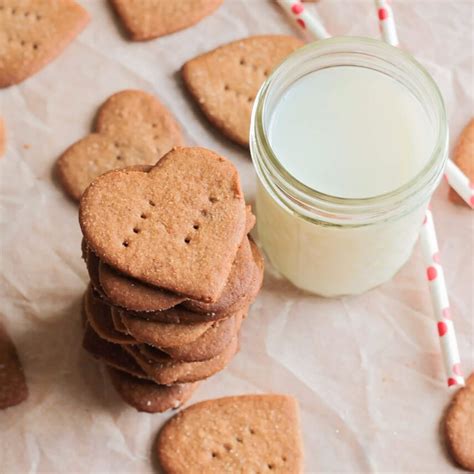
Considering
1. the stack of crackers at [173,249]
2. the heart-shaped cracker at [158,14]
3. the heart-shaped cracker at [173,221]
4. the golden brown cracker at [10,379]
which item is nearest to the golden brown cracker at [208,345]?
the stack of crackers at [173,249]

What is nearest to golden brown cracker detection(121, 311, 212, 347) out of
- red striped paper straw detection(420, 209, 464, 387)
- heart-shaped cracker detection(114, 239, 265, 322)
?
heart-shaped cracker detection(114, 239, 265, 322)

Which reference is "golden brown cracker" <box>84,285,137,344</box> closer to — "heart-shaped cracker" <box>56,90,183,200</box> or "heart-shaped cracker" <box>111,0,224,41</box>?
"heart-shaped cracker" <box>56,90,183,200</box>

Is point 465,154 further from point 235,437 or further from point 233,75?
point 235,437

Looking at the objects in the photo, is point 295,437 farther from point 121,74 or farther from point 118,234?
point 121,74

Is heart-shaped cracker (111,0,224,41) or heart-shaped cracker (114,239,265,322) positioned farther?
heart-shaped cracker (111,0,224,41)

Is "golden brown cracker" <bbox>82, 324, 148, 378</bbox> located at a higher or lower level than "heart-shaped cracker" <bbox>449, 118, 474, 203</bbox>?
higher

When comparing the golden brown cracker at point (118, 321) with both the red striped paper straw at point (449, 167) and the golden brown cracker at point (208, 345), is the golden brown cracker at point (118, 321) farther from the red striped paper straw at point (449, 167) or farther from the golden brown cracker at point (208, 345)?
Answer: the red striped paper straw at point (449, 167)

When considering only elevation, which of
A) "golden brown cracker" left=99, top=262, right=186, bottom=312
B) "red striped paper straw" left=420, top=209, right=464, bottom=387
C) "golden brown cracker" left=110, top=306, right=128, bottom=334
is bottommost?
"red striped paper straw" left=420, top=209, right=464, bottom=387
